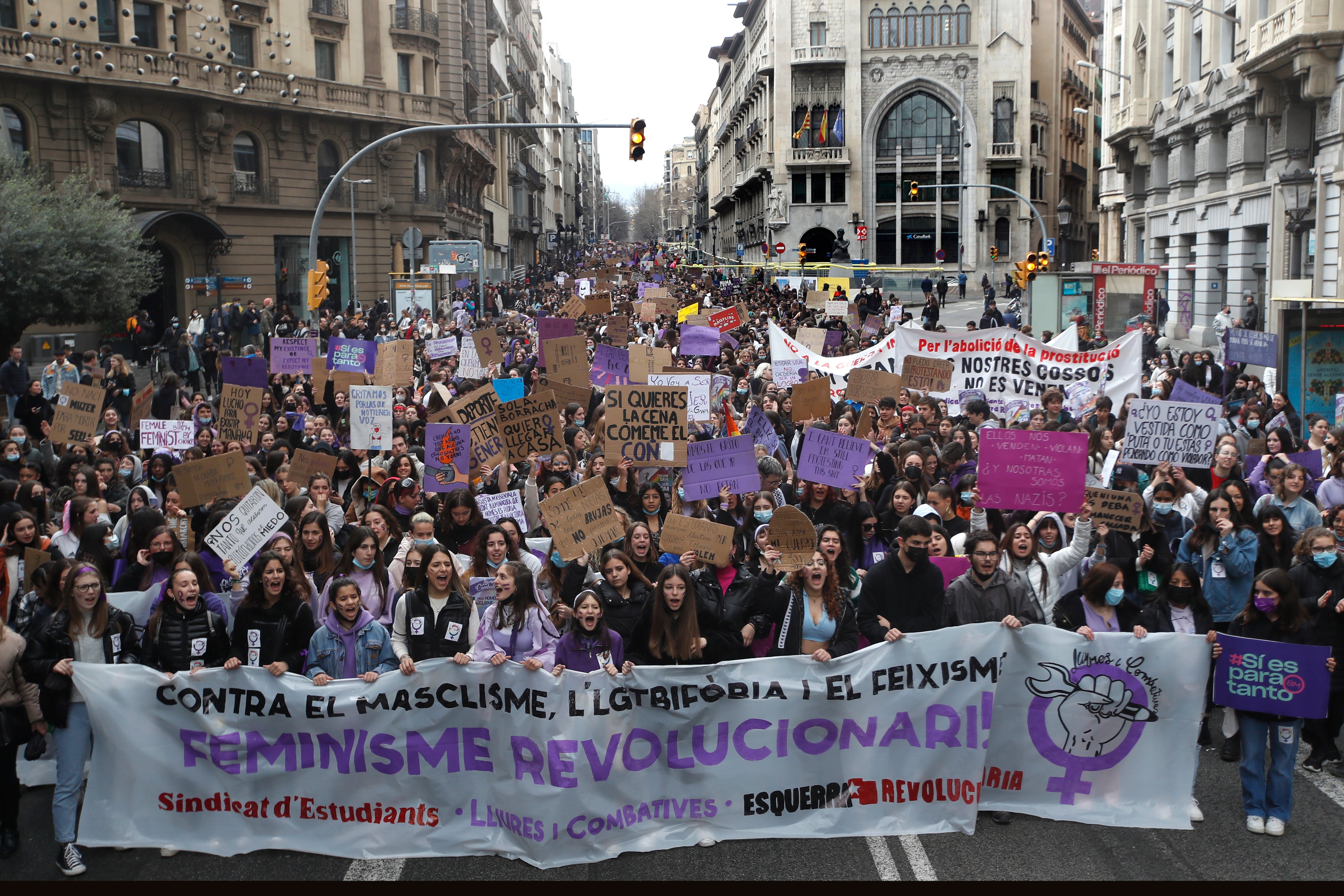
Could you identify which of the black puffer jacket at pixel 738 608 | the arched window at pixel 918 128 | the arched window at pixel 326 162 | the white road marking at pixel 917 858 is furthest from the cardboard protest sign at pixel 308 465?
the arched window at pixel 918 128

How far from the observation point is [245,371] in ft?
50.4

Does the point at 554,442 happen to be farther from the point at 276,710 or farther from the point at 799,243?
the point at 799,243

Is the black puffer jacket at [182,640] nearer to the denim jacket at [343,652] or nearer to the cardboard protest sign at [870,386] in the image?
the denim jacket at [343,652]

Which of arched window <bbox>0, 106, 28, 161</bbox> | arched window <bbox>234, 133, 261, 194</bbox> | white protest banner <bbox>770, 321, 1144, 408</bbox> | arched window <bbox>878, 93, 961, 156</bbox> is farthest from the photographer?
arched window <bbox>878, 93, 961, 156</bbox>

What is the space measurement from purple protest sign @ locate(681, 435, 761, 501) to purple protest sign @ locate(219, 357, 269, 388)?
717 cm

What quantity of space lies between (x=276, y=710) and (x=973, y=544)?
391cm

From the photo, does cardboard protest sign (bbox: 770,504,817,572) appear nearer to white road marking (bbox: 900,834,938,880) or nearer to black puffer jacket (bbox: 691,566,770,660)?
black puffer jacket (bbox: 691,566,770,660)

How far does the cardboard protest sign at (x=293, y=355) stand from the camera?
17.2m

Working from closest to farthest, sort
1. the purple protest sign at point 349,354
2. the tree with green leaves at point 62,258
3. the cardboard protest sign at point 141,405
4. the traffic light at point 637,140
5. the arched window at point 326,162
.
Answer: the cardboard protest sign at point 141,405 → the purple protest sign at point 349,354 → the traffic light at point 637,140 → the tree with green leaves at point 62,258 → the arched window at point 326,162

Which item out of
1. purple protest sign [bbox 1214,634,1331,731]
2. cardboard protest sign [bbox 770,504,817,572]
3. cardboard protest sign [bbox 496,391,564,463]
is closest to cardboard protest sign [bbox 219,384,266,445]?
cardboard protest sign [bbox 496,391,564,463]

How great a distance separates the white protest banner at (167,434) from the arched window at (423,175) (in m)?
39.1

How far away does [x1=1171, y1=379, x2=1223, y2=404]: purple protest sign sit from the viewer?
11.9m

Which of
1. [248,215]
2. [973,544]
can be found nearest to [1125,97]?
[248,215]

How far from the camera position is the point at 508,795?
6383mm
